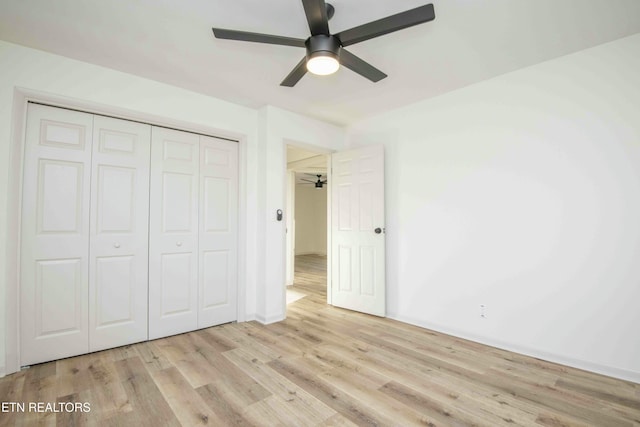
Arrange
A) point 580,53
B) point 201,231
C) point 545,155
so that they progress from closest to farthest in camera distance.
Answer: point 580,53
point 545,155
point 201,231

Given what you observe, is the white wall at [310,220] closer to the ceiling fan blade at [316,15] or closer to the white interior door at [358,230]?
the white interior door at [358,230]

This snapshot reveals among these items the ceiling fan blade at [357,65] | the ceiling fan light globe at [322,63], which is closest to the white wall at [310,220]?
the ceiling fan blade at [357,65]

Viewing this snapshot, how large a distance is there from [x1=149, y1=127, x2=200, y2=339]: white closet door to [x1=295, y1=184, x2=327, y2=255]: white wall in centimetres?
711

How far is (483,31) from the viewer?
2.13 metres

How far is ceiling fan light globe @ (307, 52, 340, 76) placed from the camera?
6.15 ft

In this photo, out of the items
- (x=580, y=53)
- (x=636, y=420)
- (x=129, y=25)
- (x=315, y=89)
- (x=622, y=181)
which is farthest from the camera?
(x=315, y=89)

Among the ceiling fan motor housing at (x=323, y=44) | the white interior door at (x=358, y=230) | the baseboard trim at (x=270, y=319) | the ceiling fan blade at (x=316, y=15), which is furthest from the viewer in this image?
the white interior door at (x=358, y=230)

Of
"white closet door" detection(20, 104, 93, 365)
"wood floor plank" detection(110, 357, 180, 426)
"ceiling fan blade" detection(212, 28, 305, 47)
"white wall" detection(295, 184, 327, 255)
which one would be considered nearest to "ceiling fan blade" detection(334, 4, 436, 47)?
"ceiling fan blade" detection(212, 28, 305, 47)

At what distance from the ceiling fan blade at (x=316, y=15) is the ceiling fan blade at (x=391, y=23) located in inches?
5.0

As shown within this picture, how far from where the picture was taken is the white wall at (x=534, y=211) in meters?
2.26

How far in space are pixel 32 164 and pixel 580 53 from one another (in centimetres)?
446

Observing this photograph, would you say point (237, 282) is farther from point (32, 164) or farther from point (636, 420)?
point (636, 420)

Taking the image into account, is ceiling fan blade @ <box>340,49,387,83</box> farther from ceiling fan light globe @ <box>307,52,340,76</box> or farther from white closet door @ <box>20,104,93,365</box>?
white closet door @ <box>20,104,93,365</box>

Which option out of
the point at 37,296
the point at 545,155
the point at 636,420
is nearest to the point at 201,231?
the point at 37,296
